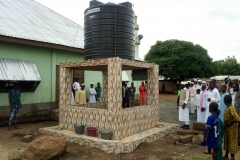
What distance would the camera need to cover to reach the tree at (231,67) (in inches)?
1703

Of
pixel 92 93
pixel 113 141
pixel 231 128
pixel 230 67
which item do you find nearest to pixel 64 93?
pixel 113 141

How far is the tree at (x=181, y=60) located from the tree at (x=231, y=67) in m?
17.7

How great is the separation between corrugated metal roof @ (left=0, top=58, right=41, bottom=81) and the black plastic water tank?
10.4 ft

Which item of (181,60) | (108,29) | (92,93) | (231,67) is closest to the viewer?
(108,29)

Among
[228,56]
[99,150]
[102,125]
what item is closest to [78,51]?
[102,125]

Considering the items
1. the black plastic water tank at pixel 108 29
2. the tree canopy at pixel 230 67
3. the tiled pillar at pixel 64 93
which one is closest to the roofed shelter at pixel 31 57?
the tiled pillar at pixel 64 93

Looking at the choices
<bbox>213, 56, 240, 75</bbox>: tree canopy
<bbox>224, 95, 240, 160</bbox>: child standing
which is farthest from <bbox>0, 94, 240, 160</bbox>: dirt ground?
<bbox>213, 56, 240, 75</bbox>: tree canopy

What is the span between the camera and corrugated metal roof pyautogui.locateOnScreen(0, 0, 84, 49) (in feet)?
28.4

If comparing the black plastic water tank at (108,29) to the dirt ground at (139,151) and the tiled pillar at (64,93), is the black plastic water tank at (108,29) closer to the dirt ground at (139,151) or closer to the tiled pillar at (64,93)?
the tiled pillar at (64,93)

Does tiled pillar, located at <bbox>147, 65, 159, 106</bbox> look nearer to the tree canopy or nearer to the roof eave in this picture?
the roof eave

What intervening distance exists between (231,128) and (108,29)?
405cm

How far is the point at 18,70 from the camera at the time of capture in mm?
8180

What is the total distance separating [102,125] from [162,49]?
24089 mm

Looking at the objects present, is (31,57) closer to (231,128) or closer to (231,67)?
(231,128)
